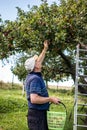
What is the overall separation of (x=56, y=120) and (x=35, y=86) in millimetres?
688

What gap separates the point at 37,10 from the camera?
10.2 metres

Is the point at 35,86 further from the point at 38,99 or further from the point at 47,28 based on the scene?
the point at 47,28

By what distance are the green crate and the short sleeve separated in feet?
1.53

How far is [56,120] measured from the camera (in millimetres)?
6543

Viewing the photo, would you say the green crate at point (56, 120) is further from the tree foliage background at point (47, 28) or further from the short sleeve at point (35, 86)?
the tree foliage background at point (47, 28)

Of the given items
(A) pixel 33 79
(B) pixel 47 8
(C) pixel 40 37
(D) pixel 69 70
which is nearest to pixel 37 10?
(B) pixel 47 8

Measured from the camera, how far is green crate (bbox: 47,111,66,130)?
6512mm

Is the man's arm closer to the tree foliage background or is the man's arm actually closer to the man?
the man

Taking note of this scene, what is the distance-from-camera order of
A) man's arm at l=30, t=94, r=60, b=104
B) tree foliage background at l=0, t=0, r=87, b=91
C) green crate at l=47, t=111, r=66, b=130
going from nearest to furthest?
1. man's arm at l=30, t=94, r=60, b=104
2. green crate at l=47, t=111, r=66, b=130
3. tree foliage background at l=0, t=0, r=87, b=91

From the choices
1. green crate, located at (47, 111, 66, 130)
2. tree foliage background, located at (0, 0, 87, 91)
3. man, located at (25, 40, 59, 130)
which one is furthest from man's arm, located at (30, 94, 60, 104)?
tree foliage background, located at (0, 0, 87, 91)

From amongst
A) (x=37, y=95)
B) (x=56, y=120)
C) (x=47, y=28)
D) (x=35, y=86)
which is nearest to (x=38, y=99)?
(x=37, y=95)

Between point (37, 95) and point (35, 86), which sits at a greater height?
point (35, 86)

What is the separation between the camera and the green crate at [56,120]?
651 centimetres

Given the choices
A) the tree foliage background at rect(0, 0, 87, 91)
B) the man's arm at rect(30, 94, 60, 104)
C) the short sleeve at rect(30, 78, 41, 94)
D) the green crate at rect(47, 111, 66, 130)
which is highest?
the tree foliage background at rect(0, 0, 87, 91)
